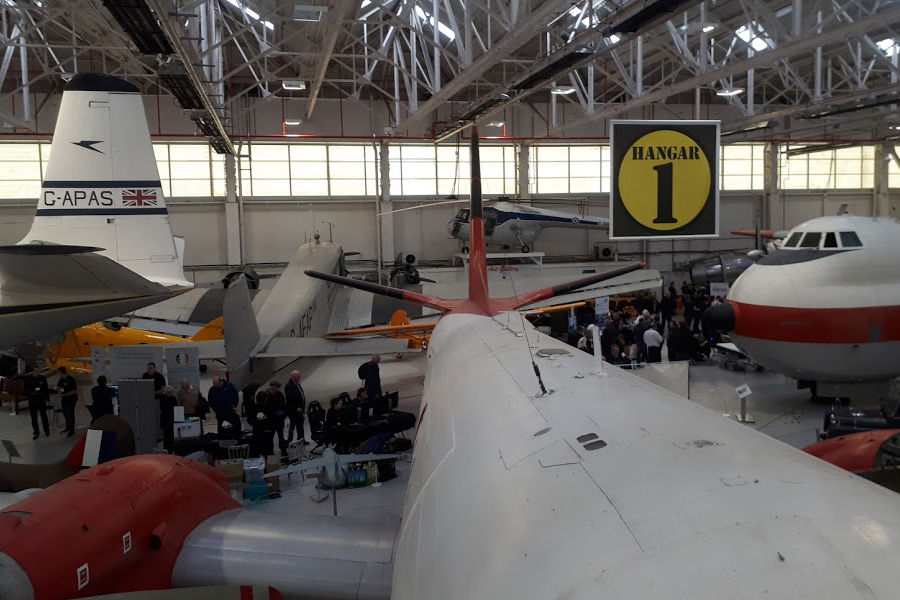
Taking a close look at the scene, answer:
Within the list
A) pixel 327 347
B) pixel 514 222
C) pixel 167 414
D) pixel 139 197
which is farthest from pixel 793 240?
pixel 514 222

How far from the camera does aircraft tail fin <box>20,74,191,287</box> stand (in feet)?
41.4

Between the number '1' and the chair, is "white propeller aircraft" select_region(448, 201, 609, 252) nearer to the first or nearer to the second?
the chair

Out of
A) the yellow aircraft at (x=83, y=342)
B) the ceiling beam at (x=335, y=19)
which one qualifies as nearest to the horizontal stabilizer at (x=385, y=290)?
the ceiling beam at (x=335, y=19)

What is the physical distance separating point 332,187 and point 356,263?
13.4 feet

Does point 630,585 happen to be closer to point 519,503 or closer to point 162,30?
point 519,503

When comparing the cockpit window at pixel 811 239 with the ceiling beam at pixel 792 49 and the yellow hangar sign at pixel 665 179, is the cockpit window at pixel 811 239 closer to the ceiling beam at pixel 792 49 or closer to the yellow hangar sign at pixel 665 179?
the ceiling beam at pixel 792 49

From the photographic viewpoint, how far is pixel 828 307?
41.4 feet

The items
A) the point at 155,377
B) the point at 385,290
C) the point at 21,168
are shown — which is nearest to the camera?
the point at 385,290

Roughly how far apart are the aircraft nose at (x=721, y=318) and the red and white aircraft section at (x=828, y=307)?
0.06ft

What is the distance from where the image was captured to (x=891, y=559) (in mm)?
2062

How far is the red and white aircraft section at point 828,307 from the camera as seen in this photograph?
41.2 ft

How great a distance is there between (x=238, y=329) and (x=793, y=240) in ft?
37.2

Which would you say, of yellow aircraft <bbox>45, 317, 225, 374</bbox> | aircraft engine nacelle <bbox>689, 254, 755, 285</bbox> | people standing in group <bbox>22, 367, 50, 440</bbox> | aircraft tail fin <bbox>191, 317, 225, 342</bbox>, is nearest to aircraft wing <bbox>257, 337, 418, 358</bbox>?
aircraft tail fin <bbox>191, 317, 225, 342</bbox>

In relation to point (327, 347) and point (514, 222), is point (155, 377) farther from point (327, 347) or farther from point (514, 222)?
point (514, 222)
